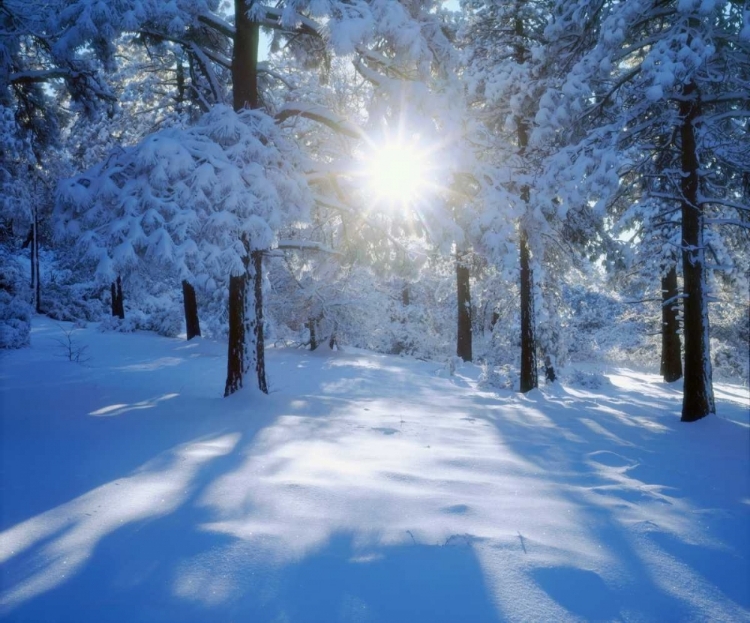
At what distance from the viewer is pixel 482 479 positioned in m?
4.01

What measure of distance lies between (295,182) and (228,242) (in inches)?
52.3

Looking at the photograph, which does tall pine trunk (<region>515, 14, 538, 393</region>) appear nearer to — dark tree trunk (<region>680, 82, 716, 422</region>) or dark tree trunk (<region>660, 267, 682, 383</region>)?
dark tree trunk (<region>680, 82, 716, 422</region>)

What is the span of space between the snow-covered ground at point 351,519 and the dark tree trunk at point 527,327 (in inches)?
208

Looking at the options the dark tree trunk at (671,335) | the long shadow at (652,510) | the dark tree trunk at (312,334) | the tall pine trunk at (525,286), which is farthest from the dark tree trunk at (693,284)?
the dark tree trunk at (312,334)

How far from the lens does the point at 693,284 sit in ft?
26.7

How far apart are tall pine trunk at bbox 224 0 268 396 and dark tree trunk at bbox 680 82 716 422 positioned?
7226mm

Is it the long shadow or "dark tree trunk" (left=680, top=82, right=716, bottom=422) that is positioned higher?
"dark tree trunk" (left=680, top=82, right=716, bottom=422)

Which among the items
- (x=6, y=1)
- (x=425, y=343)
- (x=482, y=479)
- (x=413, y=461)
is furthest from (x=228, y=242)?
(x=425, y=343)

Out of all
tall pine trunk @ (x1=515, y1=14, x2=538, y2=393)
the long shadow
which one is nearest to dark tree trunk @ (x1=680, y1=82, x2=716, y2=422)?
the long shadow

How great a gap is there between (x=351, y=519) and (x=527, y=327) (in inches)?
393

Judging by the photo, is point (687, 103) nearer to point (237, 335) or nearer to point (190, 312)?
point (237, 335)

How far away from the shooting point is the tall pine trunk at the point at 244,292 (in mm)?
7543

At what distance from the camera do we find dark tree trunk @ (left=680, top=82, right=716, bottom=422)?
810 cm

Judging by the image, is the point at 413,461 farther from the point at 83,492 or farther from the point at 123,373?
the point at 123,373
